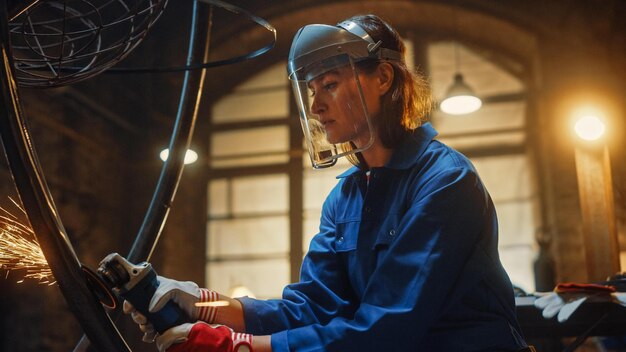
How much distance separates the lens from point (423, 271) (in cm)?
142

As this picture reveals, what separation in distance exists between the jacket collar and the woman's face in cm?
11

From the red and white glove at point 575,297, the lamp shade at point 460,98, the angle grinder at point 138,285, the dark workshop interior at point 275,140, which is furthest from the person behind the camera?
the dark workshop interior at point 275,140

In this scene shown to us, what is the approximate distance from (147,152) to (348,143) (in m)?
6.45

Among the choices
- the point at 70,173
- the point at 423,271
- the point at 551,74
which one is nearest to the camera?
the point at 423,271

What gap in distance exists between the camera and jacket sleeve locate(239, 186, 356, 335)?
175cm

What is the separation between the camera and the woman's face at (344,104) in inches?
71.0

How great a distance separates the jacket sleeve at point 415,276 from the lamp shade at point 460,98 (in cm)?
506

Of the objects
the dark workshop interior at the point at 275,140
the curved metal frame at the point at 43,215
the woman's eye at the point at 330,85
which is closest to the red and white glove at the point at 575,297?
the woman's eye at the point at 330,85

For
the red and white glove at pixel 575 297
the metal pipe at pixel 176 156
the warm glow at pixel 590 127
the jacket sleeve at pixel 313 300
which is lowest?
the red and white glove at pixel 575 297

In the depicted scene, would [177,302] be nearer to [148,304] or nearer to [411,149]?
[148,304]

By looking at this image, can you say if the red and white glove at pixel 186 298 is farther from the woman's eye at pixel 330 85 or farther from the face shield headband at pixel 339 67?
the woman's eye at pixel 330 85

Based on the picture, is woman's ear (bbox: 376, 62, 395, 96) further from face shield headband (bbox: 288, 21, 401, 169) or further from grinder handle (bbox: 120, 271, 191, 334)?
grinder handle (bbox: 120, 271, 191, 334)

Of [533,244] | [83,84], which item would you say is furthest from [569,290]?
[83,84]

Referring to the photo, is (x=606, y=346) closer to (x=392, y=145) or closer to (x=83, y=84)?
(x=392, y=145)
